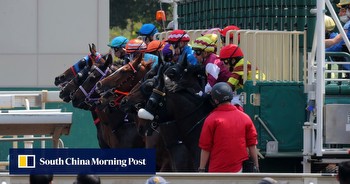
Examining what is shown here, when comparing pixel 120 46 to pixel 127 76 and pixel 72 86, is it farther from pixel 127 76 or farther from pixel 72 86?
pixel 127 76

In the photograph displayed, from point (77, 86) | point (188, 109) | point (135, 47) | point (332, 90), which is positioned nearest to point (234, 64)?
point (188, 109)

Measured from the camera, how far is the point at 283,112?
14.0 metres

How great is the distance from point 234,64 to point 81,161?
414 centimetres

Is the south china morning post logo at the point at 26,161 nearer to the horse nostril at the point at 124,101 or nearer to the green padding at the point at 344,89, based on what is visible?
Answer: the horse nostril at the point at 124,101

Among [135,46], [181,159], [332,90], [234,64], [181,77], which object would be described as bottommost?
[181,159]

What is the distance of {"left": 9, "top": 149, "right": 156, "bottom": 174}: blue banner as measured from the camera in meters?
9.62

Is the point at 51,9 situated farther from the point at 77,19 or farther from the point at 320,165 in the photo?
Result: the point at 320,165

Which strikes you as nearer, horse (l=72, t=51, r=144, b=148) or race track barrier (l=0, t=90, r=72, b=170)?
race track barrier (l=0, t=90, r=72, b=170)

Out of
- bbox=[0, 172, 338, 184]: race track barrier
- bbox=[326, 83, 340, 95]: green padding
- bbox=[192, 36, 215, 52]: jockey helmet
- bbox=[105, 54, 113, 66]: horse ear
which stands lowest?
bbox=[0, 172, 338, 184]: race track barrier

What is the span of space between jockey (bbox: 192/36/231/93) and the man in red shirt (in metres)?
1.40

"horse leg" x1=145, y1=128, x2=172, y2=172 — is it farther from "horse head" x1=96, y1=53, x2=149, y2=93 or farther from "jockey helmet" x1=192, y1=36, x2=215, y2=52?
"jockey helmet" x1=192, y1=36, x2=215, y2=52

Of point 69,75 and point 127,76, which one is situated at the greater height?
point 127,76

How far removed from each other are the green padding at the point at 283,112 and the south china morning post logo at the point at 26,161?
188 inches

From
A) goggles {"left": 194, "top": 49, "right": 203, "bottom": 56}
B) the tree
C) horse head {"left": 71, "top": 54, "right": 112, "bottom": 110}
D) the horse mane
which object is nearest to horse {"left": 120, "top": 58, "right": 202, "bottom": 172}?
the horse mane
